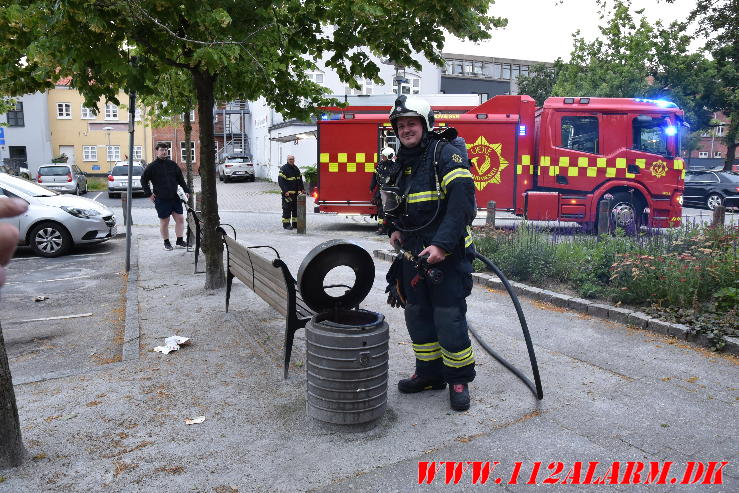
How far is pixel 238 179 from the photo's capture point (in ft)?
122

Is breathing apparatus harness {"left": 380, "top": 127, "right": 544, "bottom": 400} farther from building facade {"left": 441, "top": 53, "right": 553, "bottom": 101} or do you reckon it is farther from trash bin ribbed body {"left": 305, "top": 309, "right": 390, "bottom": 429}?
building facade {"left": 441, "top": 53, "right": 553, "bottom": 101}

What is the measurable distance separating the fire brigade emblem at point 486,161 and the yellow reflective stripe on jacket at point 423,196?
9685 millimetres

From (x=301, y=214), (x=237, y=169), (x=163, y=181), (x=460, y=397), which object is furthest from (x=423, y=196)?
(x=237, y=169)

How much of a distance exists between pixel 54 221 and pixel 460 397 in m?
9.56

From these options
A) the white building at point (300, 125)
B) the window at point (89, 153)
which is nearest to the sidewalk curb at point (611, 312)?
the white building at point (300, 125)

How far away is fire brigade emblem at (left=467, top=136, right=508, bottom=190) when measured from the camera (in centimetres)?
1335

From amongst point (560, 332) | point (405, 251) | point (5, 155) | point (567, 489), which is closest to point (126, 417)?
point (405, 251)

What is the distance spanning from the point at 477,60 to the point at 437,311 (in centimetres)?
6806

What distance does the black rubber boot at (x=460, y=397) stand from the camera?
12.9ft

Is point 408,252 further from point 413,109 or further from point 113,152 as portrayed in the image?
point 113,152

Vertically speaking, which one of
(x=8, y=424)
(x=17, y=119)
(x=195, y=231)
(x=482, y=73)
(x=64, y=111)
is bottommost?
(x=8, y=424)

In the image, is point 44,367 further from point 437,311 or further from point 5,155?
point 5,155

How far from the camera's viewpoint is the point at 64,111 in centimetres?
4700

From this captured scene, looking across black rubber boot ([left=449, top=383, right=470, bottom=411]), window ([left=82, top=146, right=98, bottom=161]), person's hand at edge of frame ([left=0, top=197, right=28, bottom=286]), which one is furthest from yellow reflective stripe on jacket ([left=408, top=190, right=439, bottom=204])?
window ([left=82, top=146, right=98, bottom=161])
